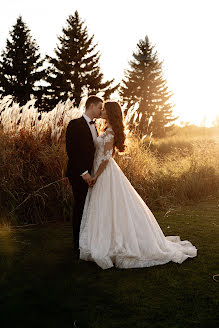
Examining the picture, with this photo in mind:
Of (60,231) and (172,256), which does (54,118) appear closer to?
(60,231)

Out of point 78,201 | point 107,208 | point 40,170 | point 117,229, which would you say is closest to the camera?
point 117,229

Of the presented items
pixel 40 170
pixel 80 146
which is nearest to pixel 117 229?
pixel 80 146

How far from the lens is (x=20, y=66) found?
29500mm

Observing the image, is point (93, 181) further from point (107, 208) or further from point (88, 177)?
point (107, 208)

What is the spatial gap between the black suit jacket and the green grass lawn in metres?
0.91

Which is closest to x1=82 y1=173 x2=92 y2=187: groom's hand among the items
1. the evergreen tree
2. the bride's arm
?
the bride's arm

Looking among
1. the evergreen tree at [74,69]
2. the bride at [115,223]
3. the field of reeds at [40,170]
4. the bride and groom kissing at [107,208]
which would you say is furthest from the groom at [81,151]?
the evergreen tree at [74,69]

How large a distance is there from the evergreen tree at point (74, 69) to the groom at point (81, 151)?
25.7m

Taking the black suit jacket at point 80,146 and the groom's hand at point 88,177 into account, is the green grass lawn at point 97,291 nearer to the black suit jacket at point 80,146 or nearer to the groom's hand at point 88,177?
the groom's hand at point 88,177

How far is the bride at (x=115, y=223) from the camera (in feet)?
11.5

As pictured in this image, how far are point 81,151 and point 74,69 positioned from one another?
92.5ft

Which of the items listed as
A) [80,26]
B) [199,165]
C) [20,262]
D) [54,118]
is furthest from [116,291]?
[80,26]

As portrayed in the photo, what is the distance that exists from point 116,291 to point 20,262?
1.18 m

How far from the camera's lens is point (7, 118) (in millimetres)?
5883
